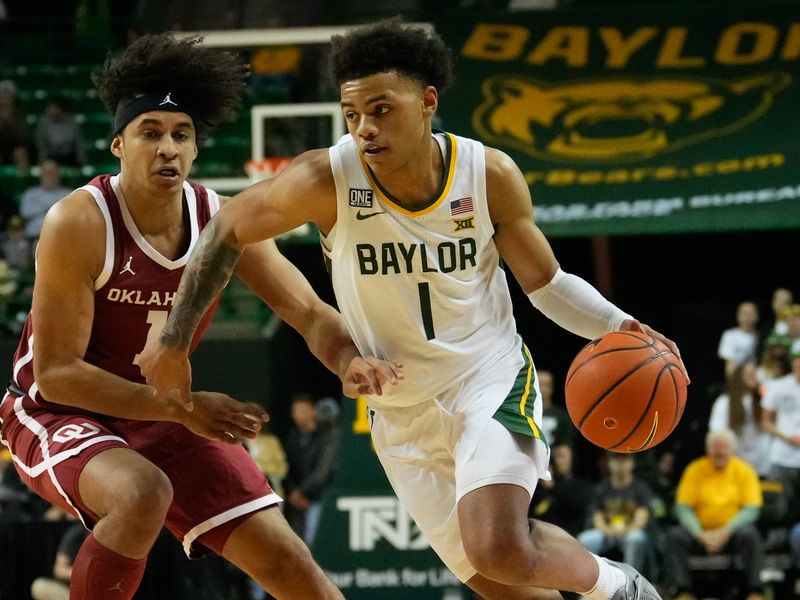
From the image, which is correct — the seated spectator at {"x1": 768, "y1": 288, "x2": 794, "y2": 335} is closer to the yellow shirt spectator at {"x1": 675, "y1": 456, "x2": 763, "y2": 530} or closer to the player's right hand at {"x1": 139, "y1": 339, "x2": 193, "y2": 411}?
the yellow shirt spectator at {"x1": 675, "y1": 456, "x2": 763, "y2": 530}

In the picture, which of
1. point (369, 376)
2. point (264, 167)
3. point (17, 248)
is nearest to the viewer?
point (369, 376)

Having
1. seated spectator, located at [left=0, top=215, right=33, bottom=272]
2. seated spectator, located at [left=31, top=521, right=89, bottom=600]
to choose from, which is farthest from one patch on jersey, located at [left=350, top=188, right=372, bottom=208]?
seated spectator, located at [left=0, top=215, right=33, bottom=272]

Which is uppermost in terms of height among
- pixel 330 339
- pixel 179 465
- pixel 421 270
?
pixel 421 270

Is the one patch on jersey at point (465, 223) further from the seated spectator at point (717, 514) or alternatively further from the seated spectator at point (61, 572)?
the seated spectator at point (717, 514)

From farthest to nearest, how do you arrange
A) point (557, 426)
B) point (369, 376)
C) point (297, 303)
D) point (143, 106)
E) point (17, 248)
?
point (17, 248), point (557, 426), point (297, 303), point (143, 106), point (369, 376)

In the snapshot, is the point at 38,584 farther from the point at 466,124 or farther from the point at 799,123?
the point at 799,123

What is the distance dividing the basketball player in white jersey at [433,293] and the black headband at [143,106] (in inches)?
21.9

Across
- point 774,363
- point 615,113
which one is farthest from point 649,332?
point 615,113

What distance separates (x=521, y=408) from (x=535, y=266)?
19.7 inches

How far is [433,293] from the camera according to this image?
4477 mm

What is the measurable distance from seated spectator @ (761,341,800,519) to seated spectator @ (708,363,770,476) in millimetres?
81

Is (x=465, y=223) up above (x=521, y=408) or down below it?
above

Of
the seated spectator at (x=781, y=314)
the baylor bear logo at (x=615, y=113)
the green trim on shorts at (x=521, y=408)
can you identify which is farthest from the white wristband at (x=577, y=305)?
the baylor bear logo at (x=615, y=113)

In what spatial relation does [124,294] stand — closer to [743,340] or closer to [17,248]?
[743,340]
